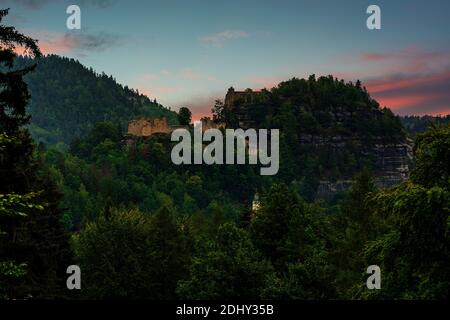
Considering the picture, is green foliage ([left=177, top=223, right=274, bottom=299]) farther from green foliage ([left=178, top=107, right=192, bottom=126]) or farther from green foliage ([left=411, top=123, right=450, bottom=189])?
green foliage ([left=178, top=107, right=192, bottom=126])

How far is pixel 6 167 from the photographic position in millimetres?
22750

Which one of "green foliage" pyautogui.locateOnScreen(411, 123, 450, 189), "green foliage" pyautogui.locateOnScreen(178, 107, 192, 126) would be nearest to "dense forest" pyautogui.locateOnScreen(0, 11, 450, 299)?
"green foliage" pyautogui.locateOnScreen(411, 123, 450, 189)

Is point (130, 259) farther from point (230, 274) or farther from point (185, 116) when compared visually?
point (185, 116)

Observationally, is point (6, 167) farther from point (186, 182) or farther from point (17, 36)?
point (186, 182)

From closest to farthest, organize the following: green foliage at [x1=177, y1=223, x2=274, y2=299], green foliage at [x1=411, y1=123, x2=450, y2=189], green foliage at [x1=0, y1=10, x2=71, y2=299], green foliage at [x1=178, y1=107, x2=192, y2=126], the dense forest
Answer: green foliage at [x1=0, y1=10, x2=71, y2=299]
the dense forest
green foliage at [x1=411, y1=123, x2=450, y2=189]
green foliage at [x1=177, y1=223, x2=274, y2=299]
green foliage at [x1=178, y1=107, x2=192, y2=126]

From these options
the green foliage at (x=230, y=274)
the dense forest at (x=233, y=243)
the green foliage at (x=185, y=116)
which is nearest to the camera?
the dense forest at (x=233, y=243)

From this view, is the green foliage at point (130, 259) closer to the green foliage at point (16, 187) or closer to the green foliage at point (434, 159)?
the green foliage at point (16, 187)

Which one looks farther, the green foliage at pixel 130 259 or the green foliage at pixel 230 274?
the green foliage at pixel 130 259

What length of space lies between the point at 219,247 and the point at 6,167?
19925mm

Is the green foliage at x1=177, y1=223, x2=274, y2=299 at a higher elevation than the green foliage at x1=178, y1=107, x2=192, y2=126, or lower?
lower

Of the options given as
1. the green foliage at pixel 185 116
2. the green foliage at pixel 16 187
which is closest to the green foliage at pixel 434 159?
the green foliage at pixel 16 187

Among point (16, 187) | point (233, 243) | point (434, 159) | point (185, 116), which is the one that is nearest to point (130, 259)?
point (233, 243)

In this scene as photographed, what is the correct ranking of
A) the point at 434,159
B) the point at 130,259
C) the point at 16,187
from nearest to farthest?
the point at 434,159
the point at 16,187
the point at 130,259
